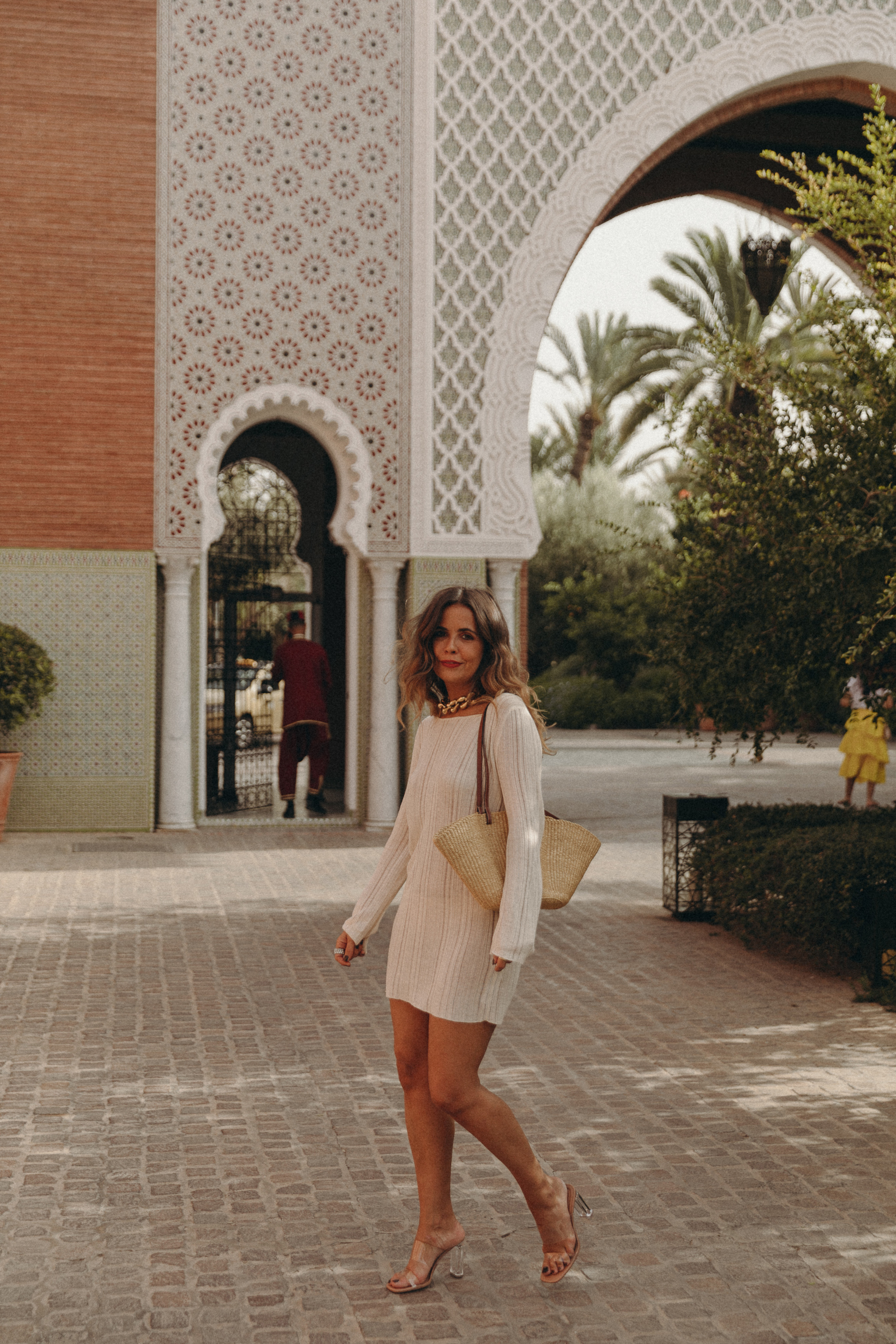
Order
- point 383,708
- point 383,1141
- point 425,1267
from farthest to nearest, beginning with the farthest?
1. point 383,708
2. point 383,1141
3. point 425,1267

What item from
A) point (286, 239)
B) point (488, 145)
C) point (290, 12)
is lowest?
point (286, 239)

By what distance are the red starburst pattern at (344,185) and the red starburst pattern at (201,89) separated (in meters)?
1.21

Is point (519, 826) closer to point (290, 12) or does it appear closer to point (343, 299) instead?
point (343, 299)

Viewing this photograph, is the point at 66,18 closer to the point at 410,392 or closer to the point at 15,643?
the point at 410,392

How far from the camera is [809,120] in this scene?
619 inches

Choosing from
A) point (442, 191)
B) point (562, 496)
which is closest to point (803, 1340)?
point (442, 191)

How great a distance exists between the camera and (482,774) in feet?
11.4

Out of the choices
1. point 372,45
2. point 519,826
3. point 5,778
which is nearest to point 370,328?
point 372,45

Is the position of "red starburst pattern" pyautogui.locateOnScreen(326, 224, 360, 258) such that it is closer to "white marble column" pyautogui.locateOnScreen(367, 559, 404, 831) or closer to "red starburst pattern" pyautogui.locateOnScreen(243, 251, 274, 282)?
"red starburst pattern" pyautogui.locateOnScreen(243, 251, 274, 282)

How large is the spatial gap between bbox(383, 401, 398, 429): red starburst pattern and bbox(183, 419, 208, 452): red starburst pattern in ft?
4.95

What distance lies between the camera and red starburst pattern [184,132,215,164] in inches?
487

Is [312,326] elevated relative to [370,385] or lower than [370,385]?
elevated

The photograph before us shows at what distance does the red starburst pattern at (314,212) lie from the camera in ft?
40.8

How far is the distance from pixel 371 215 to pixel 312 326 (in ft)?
3.53
